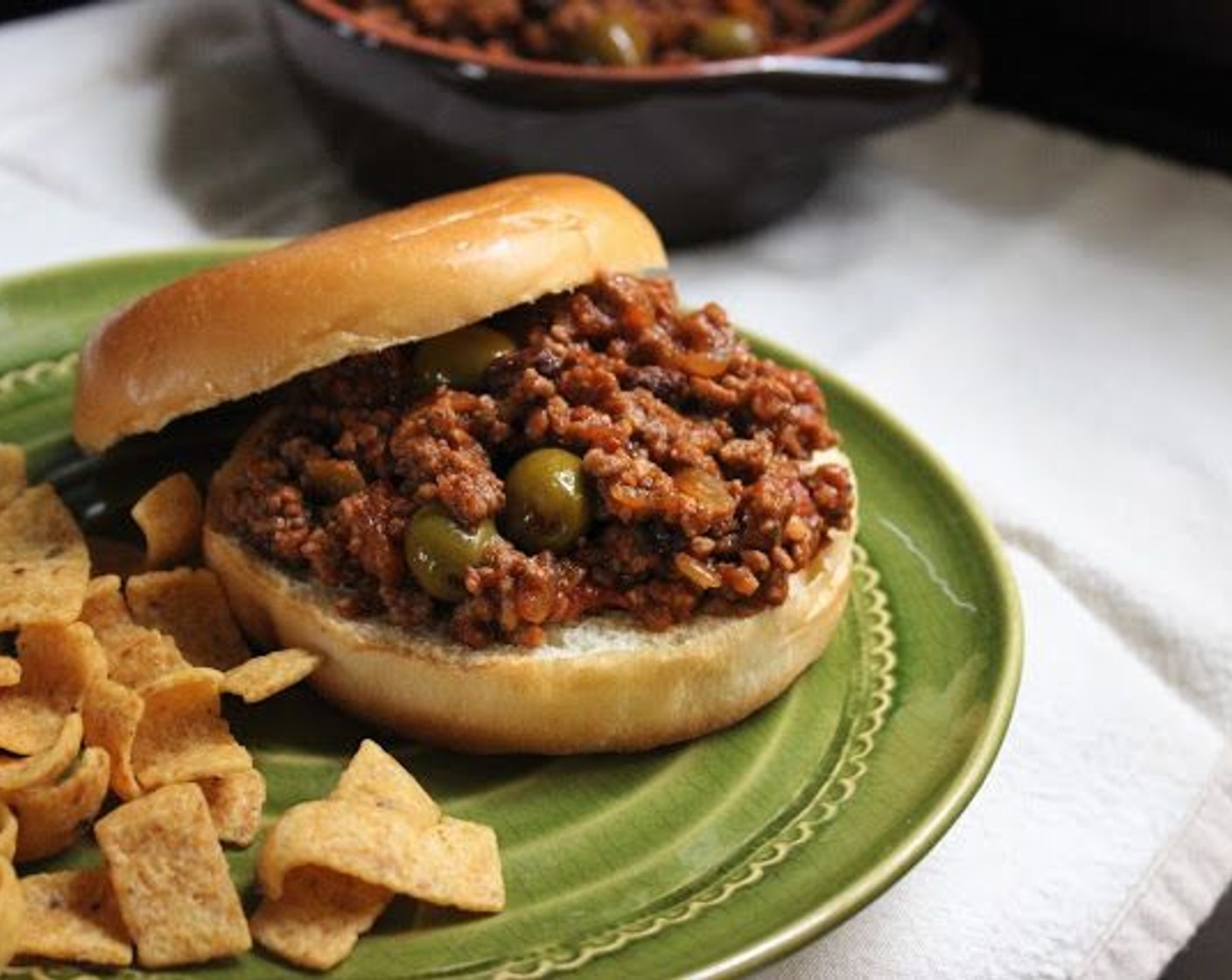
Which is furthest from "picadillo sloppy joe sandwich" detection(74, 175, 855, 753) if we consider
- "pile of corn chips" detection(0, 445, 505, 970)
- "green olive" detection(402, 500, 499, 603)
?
"pile of corn chips" detection(0, 445, 505, 970)

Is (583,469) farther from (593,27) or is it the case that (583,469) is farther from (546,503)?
(593,27)

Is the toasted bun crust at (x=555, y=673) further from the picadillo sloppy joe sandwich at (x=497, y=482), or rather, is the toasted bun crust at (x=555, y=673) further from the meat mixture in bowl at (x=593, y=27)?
the meat mixture in bowl at (x=593, y=27)

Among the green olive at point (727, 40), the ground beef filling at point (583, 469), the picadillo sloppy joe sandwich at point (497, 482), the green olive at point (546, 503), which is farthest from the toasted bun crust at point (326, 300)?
the green olive at point (727, 40)

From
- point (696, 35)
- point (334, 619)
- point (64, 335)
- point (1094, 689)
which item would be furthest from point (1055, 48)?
point (334, 619)

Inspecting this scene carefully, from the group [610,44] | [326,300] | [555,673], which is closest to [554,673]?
[555,673]

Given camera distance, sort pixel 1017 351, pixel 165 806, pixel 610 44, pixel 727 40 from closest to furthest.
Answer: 1. pixel 165 806
2. pixel 610 44
3. pixel 727 40
4. pixel 1017 351

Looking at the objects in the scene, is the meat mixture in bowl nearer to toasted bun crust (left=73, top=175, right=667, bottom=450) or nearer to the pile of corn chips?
toasted bun crust (left=73, top=175, right=667, bottom=450)
